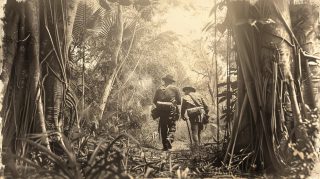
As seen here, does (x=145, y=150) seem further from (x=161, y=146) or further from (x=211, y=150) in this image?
(x=211, y=150)

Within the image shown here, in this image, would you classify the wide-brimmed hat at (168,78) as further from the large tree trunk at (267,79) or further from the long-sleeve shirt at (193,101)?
the large tree trunk at (267,79)

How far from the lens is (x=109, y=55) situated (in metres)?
7.11

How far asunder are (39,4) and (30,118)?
155 centimetres

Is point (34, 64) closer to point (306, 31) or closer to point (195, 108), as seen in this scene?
point (195, 108)

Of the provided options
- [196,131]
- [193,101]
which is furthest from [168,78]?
[196,131]

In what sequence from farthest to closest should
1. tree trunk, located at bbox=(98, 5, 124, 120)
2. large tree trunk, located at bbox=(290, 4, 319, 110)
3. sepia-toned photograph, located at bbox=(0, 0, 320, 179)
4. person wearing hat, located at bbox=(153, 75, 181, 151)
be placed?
1. person wearing hat, located at bbox=(153, 75, 181, 151)
2. tree trunk, located at bbox=(98, 5, 124, 120)
3. large tree trunk, located at bbox=(290, 4, 319, 110)
4. sepia-toned photograph, located at bbox=(0, 0, 320, 179)

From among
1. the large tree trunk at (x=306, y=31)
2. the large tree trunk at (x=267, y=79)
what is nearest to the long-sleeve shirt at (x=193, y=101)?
the large tree trunk at (x=267, y=79)

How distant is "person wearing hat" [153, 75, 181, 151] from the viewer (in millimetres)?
7246

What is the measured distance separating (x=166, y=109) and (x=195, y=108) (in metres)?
0.44

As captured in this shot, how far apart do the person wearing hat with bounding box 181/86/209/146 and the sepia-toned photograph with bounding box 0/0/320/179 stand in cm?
2

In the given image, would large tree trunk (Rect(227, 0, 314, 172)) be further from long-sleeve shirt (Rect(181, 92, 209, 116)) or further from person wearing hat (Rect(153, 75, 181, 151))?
person wearing hat (Rect(153, 75, 181, 151))

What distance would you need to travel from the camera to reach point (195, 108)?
24.0ft

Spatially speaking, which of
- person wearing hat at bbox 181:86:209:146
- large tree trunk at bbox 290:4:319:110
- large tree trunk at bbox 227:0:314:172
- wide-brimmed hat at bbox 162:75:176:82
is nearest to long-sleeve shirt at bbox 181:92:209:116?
person wearing hat at bbox 181:86:209:146

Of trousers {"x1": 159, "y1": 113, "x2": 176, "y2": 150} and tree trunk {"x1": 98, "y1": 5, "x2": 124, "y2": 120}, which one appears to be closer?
tree trunk {"x1": 98, "y1": 5, "x2": 124, "y2": 120}
